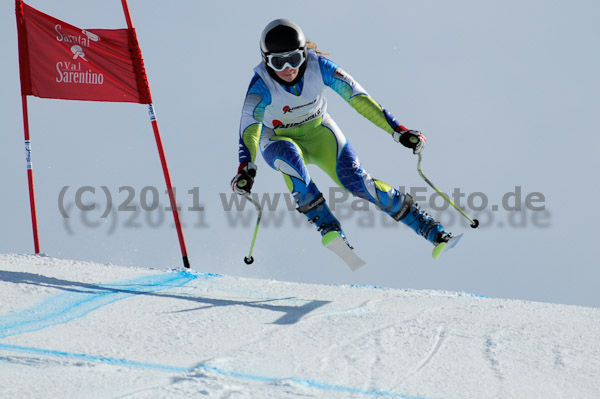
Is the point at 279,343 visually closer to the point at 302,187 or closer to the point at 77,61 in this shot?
the point at 302,187

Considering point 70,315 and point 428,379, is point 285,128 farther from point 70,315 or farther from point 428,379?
point 428,379

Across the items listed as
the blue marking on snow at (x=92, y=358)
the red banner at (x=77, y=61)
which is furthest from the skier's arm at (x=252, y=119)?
the red banner at (x=77, y=61)

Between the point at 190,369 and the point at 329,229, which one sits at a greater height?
the point at 329,229

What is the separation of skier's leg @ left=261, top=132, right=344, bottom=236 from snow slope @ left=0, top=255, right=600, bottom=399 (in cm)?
63

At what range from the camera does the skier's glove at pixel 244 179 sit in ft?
15.3

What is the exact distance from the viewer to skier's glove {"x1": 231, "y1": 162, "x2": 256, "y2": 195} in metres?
4.66

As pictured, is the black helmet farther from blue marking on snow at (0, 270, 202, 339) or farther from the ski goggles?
blue marking on snow at (0, 270, 202, 339)

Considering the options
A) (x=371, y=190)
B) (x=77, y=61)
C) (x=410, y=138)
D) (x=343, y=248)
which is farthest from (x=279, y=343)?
(x=77, y=61)

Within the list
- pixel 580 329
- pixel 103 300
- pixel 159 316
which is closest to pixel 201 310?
pixel 159 316

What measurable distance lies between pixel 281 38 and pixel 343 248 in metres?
1.64

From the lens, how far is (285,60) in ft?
15.0

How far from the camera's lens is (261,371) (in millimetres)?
3125

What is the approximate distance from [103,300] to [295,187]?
168 cm

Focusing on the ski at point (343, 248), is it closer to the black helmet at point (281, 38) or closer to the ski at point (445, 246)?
the ski at point (445, 246)
